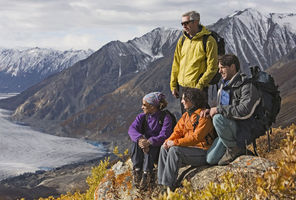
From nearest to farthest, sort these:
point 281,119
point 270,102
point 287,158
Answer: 1. point 287,158
2. point 270,102
3. point 281,119

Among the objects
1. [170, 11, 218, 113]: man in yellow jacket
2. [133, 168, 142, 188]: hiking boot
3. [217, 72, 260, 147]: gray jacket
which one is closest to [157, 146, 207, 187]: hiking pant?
[217, 72, 260, 147]: gray jacket

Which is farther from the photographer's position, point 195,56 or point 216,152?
point 195,56

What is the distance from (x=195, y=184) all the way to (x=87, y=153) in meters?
191

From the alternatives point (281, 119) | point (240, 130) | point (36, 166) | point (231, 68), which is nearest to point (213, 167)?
point (240, 130)

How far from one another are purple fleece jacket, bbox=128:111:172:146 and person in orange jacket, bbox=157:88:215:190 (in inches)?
21.8

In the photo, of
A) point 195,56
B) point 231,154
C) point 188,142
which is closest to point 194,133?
point 188,142

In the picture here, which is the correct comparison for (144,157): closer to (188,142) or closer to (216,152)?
(188,142)

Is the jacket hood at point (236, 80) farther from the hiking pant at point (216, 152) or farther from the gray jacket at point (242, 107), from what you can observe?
the hiking pant at point (216, 152)

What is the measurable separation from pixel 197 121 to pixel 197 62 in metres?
1.98

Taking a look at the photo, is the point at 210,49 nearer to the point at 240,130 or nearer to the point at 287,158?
the point at 240,130

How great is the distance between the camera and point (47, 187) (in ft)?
366

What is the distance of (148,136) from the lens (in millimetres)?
8758

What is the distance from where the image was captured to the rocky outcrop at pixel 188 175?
6.82m

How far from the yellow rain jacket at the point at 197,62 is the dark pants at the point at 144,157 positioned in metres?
1.87
